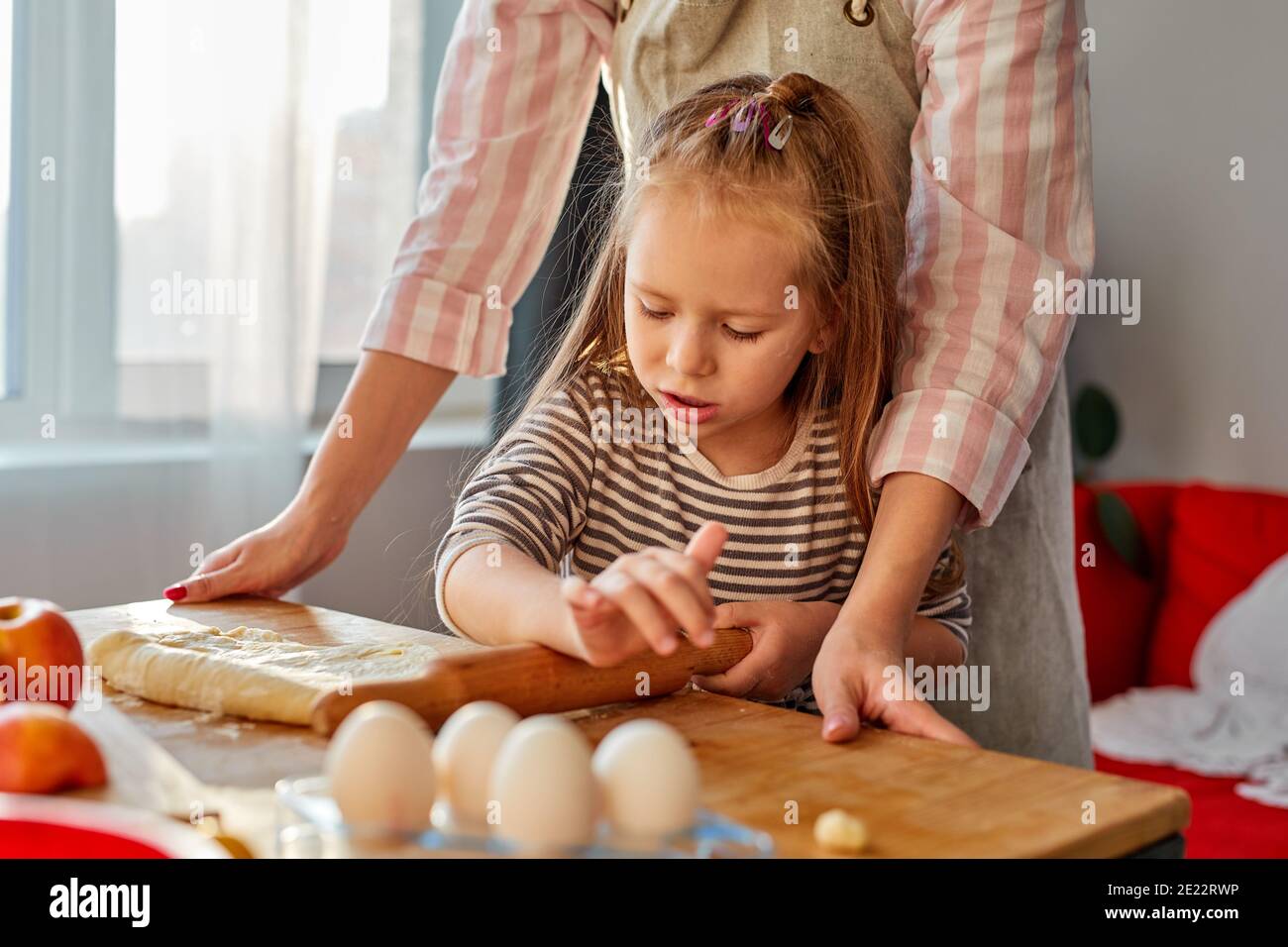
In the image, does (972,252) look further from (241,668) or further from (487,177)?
(241,668)

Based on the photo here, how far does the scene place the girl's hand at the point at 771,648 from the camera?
3.08ft

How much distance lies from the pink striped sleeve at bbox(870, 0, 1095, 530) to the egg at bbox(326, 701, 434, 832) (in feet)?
1.84

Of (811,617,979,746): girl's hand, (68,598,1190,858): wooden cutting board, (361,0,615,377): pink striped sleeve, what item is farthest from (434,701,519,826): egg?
(361,0,615,377): pink striped sleeve

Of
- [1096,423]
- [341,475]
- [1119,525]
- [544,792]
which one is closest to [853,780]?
[544,792]

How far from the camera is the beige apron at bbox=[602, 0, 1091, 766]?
4.05ft

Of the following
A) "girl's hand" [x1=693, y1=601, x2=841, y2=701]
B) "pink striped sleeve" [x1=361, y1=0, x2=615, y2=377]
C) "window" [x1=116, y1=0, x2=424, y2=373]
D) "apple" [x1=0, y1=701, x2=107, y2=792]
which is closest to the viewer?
"apple" [x1=0, y1=701, x2=107, y2=792]

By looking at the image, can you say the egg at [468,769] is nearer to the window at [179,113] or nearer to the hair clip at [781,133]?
the hair clip at [781,133]

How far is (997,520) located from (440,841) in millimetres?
813

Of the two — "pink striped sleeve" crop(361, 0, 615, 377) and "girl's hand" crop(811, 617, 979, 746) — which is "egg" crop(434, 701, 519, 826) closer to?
"girl's hand" crop(811, 617, 979, 746)

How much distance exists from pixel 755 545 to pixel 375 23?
2039 mm

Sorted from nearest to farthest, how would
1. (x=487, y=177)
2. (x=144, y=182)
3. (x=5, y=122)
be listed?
(x=487, y=177) → (x=5, y=122) → (x=144, y=182)

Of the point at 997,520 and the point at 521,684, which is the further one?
the point at 997,520

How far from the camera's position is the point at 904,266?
1.21 m
